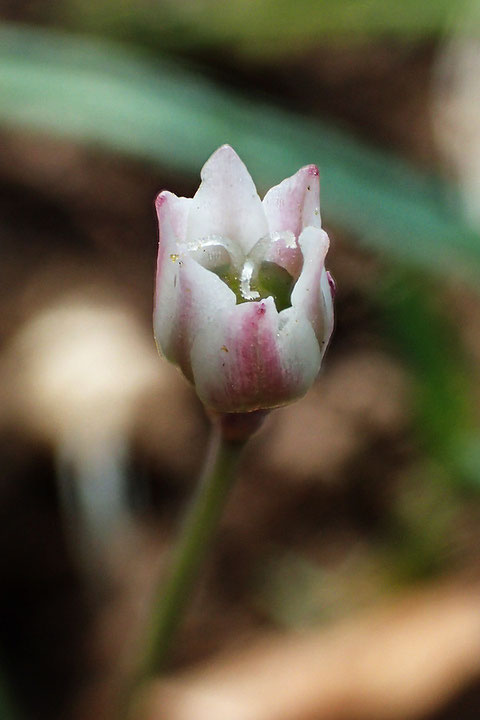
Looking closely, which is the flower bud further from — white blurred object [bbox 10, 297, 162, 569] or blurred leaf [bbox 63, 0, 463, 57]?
blurred leaf [bbox 63, 0, 463, 57]

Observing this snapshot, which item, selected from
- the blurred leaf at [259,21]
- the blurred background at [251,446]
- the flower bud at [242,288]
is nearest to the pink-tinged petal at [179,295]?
the flower bud at [242,288]

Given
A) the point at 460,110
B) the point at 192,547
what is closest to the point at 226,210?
the point at 192,547

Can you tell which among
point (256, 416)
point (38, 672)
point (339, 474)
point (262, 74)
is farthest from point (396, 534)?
point (262, 74)

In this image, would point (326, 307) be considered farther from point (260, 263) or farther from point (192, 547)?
point (192, 547)

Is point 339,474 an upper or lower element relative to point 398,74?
lower

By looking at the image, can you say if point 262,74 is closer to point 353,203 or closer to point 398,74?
point 398,74

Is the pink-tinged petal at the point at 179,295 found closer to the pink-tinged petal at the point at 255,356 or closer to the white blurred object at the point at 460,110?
the pink-tinged petal at the point at 255,356
